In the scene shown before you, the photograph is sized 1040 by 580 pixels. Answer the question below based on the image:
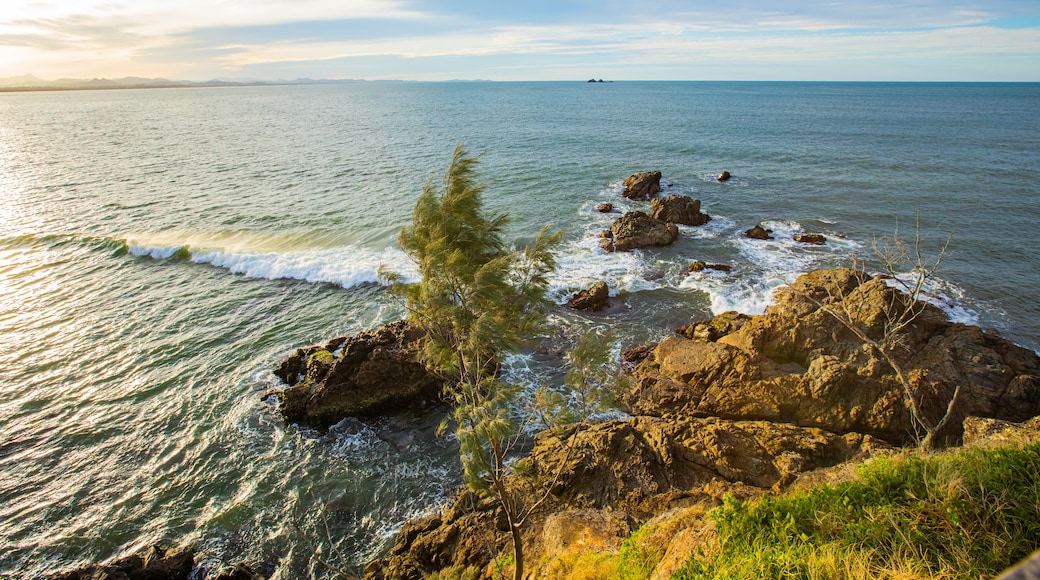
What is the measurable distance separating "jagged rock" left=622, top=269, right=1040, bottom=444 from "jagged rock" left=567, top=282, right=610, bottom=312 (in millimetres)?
5708

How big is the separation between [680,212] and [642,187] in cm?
790

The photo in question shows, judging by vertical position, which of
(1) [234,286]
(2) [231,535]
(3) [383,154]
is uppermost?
(3) [383,154]

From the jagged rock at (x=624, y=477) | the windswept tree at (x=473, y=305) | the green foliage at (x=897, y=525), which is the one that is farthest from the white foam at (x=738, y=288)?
the green foliage at (x=897, y=525)

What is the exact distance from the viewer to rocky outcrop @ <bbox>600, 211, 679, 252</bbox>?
3241 centimetres

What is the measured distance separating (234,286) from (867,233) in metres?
41.8

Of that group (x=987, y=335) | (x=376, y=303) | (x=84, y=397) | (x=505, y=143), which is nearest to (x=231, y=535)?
(x=84, y=397)

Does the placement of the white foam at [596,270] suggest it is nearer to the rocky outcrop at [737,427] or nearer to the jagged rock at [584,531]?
the rocky outcrop at [737,427]

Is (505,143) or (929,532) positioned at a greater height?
(505,143)

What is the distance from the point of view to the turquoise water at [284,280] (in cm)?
1540

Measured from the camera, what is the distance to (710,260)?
30.6m

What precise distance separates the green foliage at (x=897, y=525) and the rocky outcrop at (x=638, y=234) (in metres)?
24.6

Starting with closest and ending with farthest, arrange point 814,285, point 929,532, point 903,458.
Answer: point 929,532
point 903,458
point 814,285

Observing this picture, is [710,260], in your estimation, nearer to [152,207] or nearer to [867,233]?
[867,233]

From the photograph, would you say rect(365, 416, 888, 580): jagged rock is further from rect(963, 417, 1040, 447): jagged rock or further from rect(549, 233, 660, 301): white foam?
rect(549, 233, 660, 301): white foam
